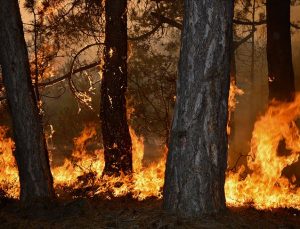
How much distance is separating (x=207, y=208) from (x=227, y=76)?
1933mm

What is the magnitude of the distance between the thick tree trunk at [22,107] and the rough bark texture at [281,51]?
598cm

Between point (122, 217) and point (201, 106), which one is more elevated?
point (201, 106)

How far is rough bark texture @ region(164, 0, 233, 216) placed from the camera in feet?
18.6

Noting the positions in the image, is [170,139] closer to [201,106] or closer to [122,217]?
[201,106]

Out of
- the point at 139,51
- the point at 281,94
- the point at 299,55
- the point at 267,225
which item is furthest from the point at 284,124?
the point at 299,55

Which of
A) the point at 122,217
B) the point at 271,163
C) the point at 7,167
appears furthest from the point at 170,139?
the point at 7,167

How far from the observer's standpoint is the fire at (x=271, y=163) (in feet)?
25.2

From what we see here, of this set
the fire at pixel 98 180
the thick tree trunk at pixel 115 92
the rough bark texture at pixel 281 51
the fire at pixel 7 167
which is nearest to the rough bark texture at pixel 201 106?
the fire at pixel 98 180

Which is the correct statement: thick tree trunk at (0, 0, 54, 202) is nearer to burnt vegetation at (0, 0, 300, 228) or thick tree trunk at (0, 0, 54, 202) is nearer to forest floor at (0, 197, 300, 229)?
burnt vegetation at (0, 0, 300, 228)

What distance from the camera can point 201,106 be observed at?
18.7ft

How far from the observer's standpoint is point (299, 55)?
33.0m

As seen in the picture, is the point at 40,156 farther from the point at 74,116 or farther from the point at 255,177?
the point at 74,116

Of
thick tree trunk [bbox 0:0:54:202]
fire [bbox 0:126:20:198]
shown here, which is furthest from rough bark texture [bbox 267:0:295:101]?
fire [bbox 0:126:20:198]

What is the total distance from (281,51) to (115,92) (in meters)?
4.21
